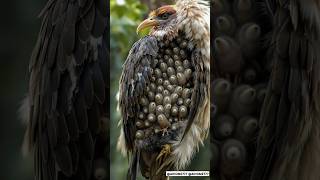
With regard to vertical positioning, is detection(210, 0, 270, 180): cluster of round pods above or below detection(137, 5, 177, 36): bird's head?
below

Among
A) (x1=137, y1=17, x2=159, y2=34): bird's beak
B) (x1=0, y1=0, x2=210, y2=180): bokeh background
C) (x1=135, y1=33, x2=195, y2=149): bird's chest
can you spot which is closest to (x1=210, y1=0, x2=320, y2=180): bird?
(x1=135, y1=33, x2=195, y2=149): bird's chest

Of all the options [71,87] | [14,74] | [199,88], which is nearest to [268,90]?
[199,88]

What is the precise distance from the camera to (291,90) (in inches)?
66.4

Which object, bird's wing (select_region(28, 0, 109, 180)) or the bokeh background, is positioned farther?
the bokeh background

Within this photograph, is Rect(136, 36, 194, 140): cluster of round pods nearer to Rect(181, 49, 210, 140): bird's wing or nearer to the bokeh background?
Rect(181, 49, 210, 140): bird's wing

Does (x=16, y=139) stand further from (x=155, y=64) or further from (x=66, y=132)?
(x=155, y=64)

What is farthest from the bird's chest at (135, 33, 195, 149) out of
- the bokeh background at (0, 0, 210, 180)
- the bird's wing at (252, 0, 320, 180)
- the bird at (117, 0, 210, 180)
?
the bokeh background at (0, 0, 210, 180)

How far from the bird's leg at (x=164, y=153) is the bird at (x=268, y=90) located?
18 centimetres

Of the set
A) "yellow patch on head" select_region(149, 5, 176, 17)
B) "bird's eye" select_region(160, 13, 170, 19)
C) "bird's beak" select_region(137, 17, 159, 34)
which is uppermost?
"yellow patch on head" select_region(149, 5, 176, 17)

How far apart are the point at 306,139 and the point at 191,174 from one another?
47 cm

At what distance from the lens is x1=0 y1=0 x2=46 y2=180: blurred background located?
6.10 feet

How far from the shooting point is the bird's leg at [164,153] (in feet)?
5.84

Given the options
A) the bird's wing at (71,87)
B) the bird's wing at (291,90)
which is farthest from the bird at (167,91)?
the bird's wing at (291,90)

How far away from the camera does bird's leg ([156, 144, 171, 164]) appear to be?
1.78 meters
